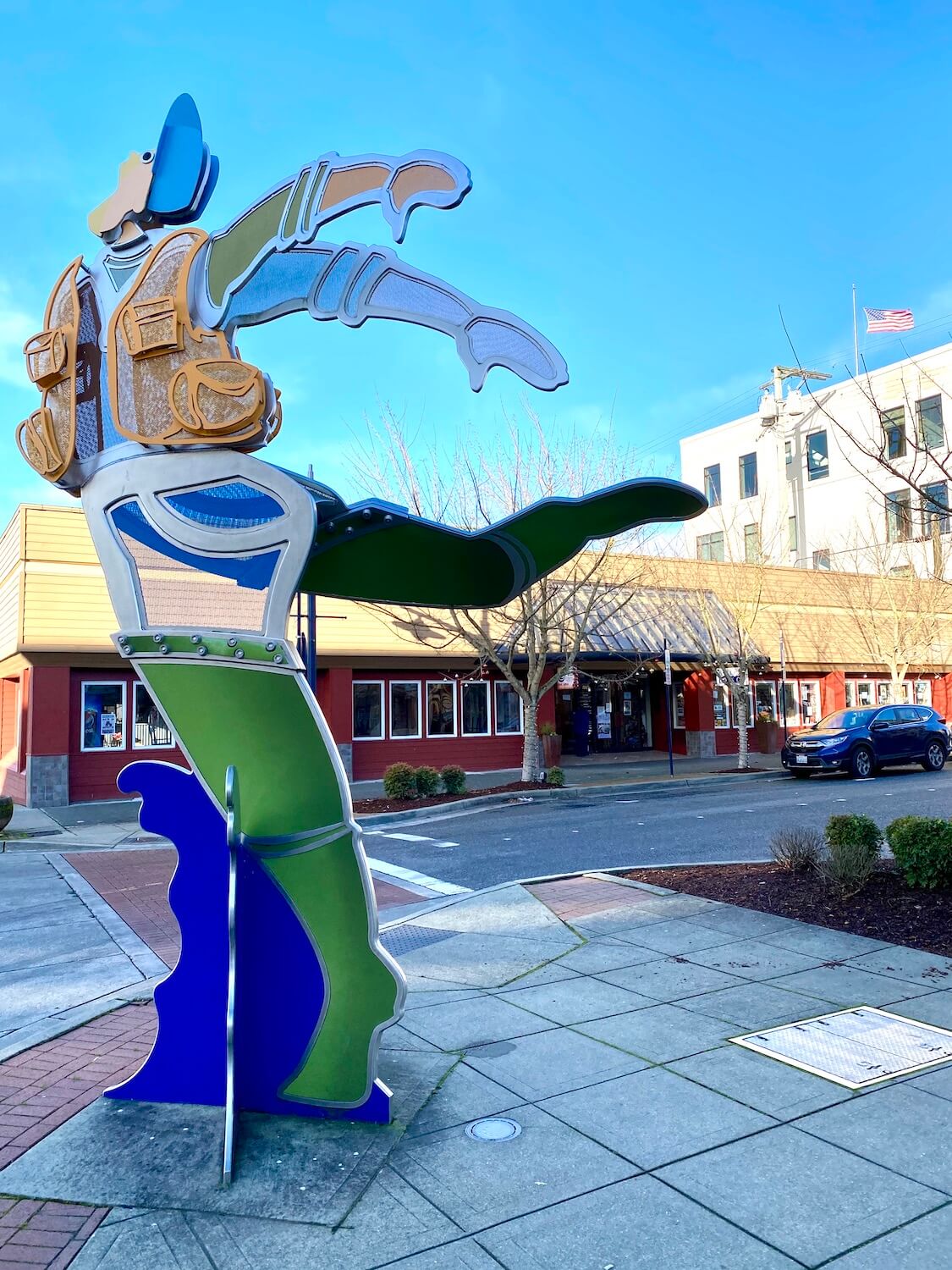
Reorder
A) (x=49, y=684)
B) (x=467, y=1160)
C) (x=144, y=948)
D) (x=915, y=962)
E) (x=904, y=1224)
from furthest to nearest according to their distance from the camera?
(x=49, y=684), (x=144, y=948), (x=915, y=962), (x=467, y=1160), (x=904, y=1224)

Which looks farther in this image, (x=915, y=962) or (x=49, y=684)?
(x=49, y=684)

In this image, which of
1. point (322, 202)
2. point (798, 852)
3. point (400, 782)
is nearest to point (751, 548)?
point (400, 782)

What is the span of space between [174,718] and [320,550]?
3.73 feet

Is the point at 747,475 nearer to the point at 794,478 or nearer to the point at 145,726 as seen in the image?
the point at 794,478

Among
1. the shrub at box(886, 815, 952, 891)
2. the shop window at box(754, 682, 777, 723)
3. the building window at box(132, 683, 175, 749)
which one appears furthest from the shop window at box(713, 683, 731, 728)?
the shrub at box(886, 815, 952, 891)

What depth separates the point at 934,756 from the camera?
76.2 feet

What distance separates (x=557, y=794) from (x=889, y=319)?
14.0 meters

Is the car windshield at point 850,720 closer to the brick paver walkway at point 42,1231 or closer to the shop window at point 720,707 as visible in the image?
the shop window at point 720,707

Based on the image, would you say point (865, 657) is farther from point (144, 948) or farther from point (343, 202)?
point (343, 202)

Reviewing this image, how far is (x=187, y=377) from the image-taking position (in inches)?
168

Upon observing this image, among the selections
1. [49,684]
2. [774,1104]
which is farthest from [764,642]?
[774,1104]

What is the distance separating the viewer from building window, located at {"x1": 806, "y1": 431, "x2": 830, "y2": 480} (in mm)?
45125

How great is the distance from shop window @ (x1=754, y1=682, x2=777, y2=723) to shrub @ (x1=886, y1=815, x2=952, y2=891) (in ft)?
72.1

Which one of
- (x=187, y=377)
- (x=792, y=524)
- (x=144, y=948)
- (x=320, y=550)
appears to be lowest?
(x=144, y=948)
